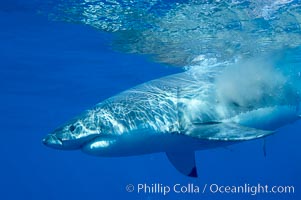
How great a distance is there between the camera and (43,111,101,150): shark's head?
4719 millimetres

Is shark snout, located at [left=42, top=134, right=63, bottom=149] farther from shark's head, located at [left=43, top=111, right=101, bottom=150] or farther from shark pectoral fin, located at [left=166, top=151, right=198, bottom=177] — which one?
shark pectoral fin, located at [left=166, top=151, right=198, bottom=177]

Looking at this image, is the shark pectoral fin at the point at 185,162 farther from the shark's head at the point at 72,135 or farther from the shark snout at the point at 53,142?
the shark snout at the point at 53,142

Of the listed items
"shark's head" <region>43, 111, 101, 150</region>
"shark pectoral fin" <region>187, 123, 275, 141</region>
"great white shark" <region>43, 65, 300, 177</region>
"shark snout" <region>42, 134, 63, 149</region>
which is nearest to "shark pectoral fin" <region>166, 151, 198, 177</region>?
"great white shark" <region>43, 65, 300, 177</region>

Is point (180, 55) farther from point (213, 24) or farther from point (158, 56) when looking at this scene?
point (213, 24)

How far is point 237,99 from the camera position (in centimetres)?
666

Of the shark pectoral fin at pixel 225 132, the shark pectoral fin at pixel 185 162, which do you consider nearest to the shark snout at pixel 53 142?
the shark pectoral fin at pixel 225 132

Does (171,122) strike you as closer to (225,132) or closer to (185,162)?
(225,132)

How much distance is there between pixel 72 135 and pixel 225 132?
208 cm

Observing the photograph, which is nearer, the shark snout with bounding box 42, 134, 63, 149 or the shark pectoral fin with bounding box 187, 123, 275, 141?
the shark pectoral fin with bounding box 187, 123, 275, 141

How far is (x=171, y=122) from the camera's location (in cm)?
553

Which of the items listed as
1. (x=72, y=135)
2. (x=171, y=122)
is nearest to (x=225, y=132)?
(x=171, y=122)

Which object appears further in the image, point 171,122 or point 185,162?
point 185,162

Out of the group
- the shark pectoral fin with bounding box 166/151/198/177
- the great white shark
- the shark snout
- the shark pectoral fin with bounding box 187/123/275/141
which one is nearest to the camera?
the shark pectoral fin with bounding box 187/123/275/141

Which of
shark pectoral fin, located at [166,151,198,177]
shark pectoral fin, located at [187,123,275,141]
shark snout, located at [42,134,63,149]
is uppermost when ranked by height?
shark snout, located at [42,134,63,149]
